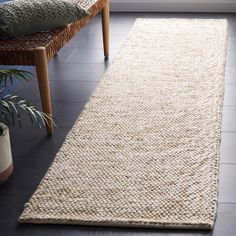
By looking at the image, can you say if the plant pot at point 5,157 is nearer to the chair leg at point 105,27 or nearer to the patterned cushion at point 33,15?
the patterned cushion at point 33,15

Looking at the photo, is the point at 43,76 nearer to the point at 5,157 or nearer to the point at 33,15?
the point at 33,15

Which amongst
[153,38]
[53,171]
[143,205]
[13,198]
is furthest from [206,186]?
[153,38]

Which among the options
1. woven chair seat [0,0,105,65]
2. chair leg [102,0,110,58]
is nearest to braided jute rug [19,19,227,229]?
chair leg [102,0,110,58]

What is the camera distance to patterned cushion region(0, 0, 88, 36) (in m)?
2.02

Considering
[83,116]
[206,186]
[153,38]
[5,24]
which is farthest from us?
[153,38]

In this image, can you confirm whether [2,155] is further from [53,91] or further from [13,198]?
[53,91]

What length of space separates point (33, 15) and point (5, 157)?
69 centimetres

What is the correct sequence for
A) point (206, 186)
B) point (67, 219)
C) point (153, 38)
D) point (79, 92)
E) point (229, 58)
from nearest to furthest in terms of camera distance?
1. point (67, 219)
2. point (206, 186)
3. point (79, 92)
4. point (229, 58)
5. point (153, 38)

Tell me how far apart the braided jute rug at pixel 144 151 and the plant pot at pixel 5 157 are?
0.14 meters

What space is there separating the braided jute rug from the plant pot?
0.14 m

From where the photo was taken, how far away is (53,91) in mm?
2545

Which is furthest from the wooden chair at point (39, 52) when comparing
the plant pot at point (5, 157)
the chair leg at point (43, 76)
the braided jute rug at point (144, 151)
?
the plant pot at point (5, 157)

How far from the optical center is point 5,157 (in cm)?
171

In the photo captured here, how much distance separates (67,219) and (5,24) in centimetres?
93
